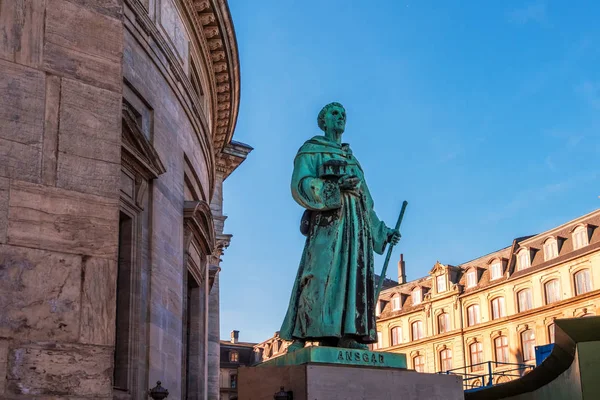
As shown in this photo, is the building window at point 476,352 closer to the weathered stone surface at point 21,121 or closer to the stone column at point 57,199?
the stone column at point 57,199

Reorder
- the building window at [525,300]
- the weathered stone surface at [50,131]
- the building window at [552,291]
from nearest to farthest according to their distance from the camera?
1. the weathered stone surface at [50,131]
2. the building window at [552,291]
3. the building window at [525,300]

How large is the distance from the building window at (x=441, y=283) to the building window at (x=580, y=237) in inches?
537

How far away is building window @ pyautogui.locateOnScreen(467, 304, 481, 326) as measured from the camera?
205 feet

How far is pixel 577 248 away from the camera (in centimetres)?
5412

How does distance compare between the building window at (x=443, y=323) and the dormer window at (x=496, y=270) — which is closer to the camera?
the dormer window at (x=496, y=270)

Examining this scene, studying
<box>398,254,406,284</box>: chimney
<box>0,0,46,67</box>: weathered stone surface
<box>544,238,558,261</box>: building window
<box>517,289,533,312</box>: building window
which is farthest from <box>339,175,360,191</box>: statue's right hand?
<box>398,254,406,284</box>: chimney

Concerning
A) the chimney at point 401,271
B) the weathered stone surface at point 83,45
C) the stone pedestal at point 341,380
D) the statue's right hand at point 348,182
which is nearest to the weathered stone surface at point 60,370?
the weathered stone surface at point 83,45

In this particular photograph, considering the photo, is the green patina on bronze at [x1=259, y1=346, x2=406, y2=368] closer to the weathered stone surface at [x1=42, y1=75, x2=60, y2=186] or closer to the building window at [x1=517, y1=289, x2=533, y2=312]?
the weathered stone surface at [x1=42, y1=75, x2=60, y2=186]

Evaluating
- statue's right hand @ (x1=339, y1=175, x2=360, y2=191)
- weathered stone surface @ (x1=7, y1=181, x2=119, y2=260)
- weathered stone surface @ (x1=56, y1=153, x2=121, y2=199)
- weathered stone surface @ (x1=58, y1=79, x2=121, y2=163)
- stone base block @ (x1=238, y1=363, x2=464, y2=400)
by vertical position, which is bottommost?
stone base block @ (x1=238, y1=363, x2=464, y2=400)

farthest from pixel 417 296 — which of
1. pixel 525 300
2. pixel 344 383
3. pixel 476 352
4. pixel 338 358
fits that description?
pixel 344 383

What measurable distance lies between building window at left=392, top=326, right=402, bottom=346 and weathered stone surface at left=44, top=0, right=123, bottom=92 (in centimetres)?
6642

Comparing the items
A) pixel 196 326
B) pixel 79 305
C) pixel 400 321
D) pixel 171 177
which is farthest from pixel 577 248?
pixel 79 305

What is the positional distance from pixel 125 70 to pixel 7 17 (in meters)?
10.5

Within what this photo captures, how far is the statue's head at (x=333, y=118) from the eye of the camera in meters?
10.0
